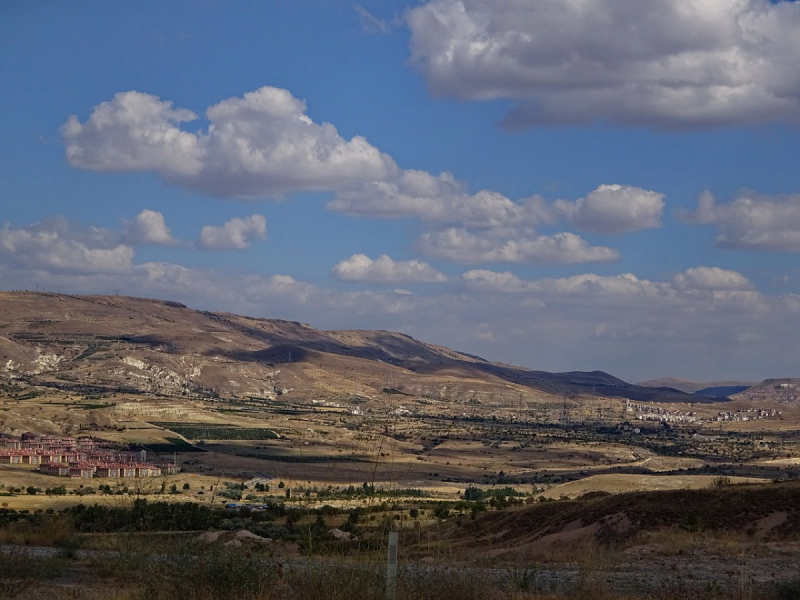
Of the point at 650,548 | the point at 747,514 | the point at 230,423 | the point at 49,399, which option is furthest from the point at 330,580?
the point at 49,399

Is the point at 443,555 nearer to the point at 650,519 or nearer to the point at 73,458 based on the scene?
the point at 650,519

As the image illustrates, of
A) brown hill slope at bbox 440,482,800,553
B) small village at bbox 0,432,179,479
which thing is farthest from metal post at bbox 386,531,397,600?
small village at bbox 0,432,179,479

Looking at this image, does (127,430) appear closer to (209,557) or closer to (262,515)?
(262,515)

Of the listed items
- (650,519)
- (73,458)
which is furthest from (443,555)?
(73,458)

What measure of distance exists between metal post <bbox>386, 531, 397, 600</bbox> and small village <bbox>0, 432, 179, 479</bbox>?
62396 mm

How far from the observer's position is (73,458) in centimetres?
9700

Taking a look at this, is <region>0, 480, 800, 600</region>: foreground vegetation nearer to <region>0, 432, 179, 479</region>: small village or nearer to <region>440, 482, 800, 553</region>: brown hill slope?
<region>440, 482, 800, 553</region>: brown hill slope

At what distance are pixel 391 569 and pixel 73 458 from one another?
9223 cm

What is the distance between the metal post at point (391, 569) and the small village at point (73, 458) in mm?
62396

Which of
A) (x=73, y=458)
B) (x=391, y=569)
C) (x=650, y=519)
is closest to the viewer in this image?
(x=391, y=569)

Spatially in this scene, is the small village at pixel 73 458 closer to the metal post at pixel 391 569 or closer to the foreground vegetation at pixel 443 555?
the foreground vegetation at pixel 443 555

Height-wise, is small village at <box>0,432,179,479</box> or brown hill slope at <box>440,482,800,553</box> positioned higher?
brown hill slope at <box>440,482,800,553</box>

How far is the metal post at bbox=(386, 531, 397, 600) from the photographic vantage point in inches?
466

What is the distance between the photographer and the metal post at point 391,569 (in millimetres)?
11844
